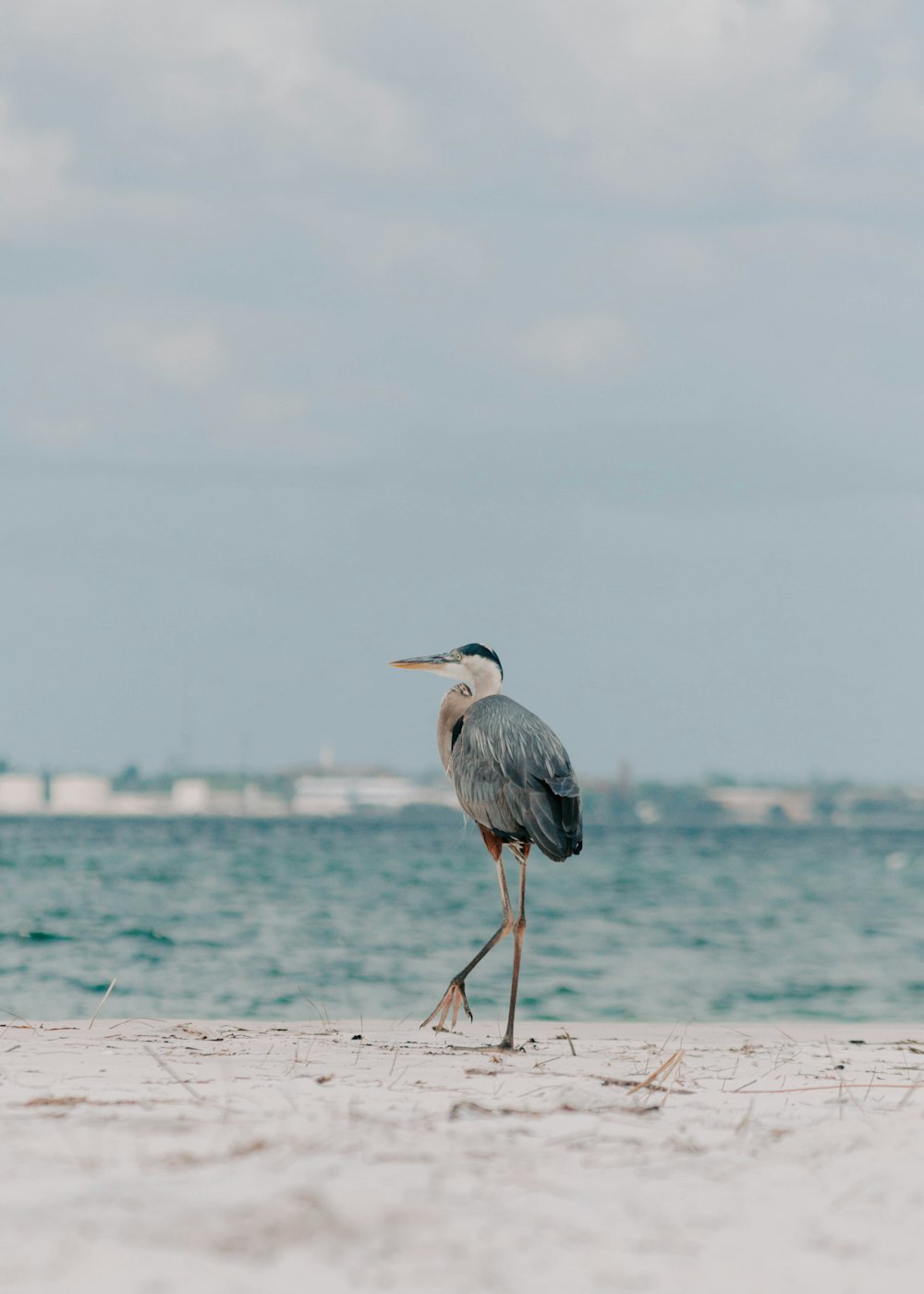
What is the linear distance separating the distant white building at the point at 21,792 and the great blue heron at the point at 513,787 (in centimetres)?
9083

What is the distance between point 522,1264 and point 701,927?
74.8 ft

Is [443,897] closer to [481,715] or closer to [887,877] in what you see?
[887,877]

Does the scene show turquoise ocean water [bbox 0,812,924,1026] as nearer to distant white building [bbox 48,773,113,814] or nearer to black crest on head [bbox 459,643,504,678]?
black crest on head [bbox 459,643,504,678]

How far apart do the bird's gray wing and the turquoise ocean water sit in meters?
0.24

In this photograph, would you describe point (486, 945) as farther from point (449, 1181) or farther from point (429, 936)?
point (429, 936)

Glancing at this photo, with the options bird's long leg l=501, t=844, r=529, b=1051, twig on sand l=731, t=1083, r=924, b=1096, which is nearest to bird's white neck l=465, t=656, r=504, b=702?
bird's long leg l=501, t=844, r=529, b=1051

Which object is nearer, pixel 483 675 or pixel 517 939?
pixel 517 939

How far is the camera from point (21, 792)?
93.9m

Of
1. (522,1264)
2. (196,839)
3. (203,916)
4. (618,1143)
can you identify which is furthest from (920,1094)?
(196,839)

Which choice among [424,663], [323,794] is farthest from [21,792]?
[424,663]

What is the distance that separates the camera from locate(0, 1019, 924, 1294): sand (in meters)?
2.45

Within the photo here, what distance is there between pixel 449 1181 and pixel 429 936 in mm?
19124

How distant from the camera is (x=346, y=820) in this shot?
304 feet

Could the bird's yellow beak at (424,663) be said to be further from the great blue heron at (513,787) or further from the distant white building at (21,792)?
the distant white building at (21,792)
